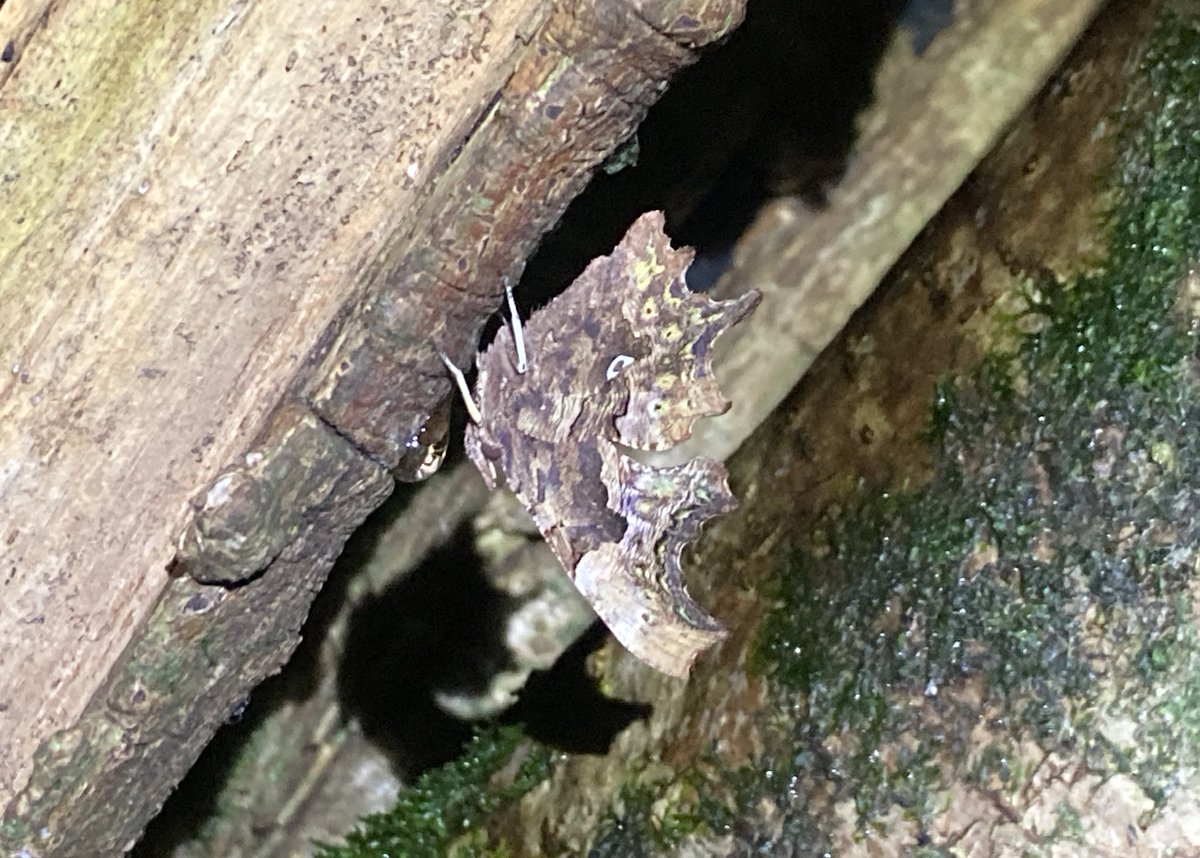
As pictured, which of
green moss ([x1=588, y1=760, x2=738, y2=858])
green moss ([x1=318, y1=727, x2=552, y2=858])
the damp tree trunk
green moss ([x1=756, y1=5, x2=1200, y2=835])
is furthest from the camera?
green moss ([x1=318, y1=727, x2=552, y2=858])

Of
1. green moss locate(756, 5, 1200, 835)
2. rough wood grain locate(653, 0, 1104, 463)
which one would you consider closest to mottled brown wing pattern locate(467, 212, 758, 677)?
green moss locate(756, 5, 1200, 835)

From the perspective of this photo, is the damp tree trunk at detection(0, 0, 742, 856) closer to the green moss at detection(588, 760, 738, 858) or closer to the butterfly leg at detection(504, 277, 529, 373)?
the butterfly leg at detection(504, 277, 529, 373)

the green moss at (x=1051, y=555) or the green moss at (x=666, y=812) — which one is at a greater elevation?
the green moss at (x=1051, y=555)

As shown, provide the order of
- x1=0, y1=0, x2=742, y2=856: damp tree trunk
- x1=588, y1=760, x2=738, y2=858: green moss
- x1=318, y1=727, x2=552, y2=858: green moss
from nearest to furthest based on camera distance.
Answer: x1=0, y1=0, x2=742, y2=856: damp tree trunk → x1=588, y1=760, x2=738, y2=858: green moss → x1=318, y1=727, x2=552, y2=858: green moss

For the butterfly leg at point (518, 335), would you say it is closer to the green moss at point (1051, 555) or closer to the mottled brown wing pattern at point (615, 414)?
the mottled brown wing pattern at point (615, 414)

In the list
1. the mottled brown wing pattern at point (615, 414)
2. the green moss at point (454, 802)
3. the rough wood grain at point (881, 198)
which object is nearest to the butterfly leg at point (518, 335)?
the mottled brown wing pattern at point (615, 414)
